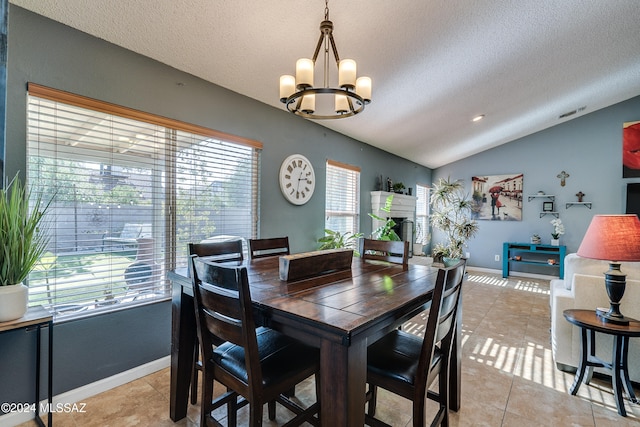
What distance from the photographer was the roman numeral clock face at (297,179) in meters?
3.48

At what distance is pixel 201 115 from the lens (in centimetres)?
268

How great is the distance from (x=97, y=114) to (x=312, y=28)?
1.63 m

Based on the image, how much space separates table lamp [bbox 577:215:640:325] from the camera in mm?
1849

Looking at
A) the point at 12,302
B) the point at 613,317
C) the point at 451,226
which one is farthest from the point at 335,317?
the point at 451,226

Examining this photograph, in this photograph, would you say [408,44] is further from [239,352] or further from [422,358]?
[239,352]

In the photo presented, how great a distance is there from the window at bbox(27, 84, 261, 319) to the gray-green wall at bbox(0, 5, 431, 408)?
8 cm

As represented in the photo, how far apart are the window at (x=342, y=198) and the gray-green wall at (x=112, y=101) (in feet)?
3.15

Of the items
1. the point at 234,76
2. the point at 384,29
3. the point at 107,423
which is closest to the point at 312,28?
the point at 384,29

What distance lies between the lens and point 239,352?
1.43 m

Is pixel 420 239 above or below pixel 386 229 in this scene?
below

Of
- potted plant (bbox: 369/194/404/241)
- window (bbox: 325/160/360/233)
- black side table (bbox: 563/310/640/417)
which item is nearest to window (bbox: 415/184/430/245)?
potted plant (bbox: 369/194/404/241)

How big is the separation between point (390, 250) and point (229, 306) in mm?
1476

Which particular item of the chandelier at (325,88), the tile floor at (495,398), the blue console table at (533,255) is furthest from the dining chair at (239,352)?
the blue console table at (533,255)

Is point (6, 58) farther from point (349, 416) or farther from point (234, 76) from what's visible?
point (349, 416)
